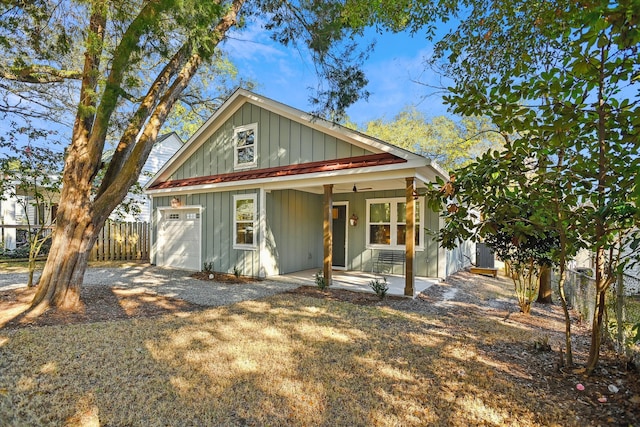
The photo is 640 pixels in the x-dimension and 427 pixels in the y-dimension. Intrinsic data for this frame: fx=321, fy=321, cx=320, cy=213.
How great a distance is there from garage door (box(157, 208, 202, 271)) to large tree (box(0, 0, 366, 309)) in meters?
4.92

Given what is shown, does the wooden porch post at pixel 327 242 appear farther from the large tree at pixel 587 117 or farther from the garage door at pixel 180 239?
the large tree at pixel 587 117

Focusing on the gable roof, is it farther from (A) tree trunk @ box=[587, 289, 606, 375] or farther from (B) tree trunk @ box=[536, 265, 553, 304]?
(A) tree trunk @ box=[587, 289, 606, 375]

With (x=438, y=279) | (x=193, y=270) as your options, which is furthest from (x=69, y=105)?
(x=438, y=279)

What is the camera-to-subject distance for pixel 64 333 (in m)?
4.34

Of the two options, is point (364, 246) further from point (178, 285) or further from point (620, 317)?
point (620, 317)

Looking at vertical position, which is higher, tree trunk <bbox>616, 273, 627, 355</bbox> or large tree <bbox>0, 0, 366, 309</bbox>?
large tree <bbox>0, 0, 366, 309</bbox>

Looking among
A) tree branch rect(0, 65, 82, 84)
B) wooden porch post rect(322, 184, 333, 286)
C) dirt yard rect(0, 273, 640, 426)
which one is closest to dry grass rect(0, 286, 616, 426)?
dirt yard rect(0, 273, 640, 426)

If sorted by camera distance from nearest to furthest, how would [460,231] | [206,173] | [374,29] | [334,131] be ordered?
[460,231] → [374,29] → [334,131] → [206,173]

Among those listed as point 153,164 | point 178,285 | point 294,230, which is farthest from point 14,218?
point 294,230

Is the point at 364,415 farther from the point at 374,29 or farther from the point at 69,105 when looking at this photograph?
the point at 69,105

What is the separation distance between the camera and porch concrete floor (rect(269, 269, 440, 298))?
298 inches

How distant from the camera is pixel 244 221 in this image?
31.0 feet

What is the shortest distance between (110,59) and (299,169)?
174 inches

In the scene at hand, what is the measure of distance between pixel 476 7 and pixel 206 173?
334 inches
